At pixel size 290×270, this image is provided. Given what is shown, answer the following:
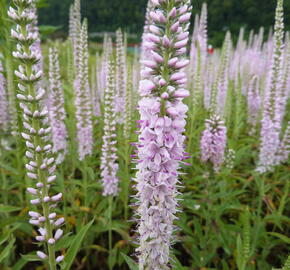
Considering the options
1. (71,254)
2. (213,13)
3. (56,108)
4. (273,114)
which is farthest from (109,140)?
(213,13)

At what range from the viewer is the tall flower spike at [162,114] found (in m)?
1.91

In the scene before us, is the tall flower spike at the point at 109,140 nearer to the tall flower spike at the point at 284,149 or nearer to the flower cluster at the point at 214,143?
the flower cluster at the point at 214,143

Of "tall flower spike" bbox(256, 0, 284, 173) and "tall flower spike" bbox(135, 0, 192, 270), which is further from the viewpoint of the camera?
"tall flower spike" bbox(256, 0, 284, 173)

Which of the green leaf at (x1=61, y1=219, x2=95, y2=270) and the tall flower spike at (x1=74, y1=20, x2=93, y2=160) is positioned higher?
the tall flower spike at (x1=74, y1=20, x2=93, y2=160)

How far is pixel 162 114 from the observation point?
2.04 m

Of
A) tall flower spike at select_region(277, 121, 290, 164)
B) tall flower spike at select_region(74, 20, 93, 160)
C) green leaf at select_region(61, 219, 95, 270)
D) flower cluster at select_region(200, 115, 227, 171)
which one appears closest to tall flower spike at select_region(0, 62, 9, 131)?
tall flower spike at select_region(74, 20, 93, 160)

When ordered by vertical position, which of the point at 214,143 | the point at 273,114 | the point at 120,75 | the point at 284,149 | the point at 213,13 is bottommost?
the point at 284,149

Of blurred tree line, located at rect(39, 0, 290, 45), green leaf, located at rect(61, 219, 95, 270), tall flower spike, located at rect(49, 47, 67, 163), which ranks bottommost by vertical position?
green leaf, located at rect(61, 219, 95, 270)

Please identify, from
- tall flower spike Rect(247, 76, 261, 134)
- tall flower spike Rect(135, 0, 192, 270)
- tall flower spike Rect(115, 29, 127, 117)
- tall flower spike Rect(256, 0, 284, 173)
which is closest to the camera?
tall flower spike Rect(135, 0, 192, 270)

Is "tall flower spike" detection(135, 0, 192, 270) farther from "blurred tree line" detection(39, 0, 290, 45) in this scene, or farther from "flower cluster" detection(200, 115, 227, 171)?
"blurred tree line" detection(39, 0, 290, 45)

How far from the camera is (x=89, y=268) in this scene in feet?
13.8

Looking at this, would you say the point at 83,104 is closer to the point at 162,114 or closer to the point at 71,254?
the point at 71,254

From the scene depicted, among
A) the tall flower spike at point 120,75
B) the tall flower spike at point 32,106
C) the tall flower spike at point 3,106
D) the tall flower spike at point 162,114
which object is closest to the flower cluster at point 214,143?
the tall flower spike at point 120,75

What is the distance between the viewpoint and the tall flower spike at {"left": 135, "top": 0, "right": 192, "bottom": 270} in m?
1.91
